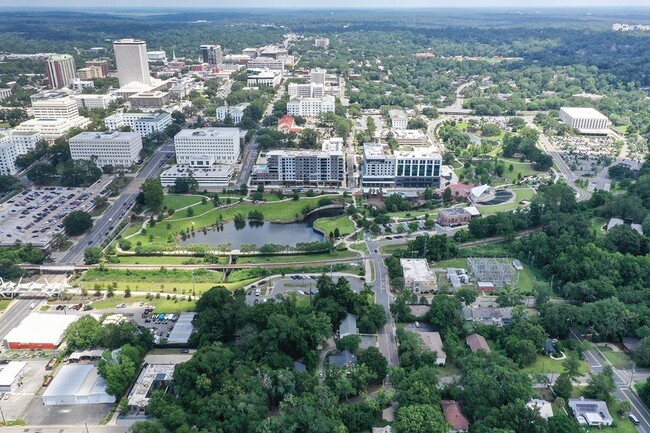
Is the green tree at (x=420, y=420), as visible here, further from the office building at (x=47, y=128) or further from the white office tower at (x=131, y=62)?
the white office tower at (x=131, y=62)

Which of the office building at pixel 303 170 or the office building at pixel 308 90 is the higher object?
the office building at pixel 308 90

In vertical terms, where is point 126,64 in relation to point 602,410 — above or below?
above

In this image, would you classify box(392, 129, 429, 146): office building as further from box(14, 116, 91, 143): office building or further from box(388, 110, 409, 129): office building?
box(14, 116, 91, 143): office building

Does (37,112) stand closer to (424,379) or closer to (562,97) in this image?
(424,379)

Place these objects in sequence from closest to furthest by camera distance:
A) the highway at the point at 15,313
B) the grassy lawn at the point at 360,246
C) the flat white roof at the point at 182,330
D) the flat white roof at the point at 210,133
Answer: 1. the flat white roof at the point at 182,330
2. the highway at the point at 15,313
3. the grassy lawn at the point at 360,246
4. the flat white roof at the point at 210,133

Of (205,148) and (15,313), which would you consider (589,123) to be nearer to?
(205,148)

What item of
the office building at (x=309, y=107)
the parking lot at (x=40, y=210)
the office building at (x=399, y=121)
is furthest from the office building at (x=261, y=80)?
the parking lot at (x=40, y=210)

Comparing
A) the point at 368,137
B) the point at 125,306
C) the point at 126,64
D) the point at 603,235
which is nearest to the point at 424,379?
the point at 125,306
